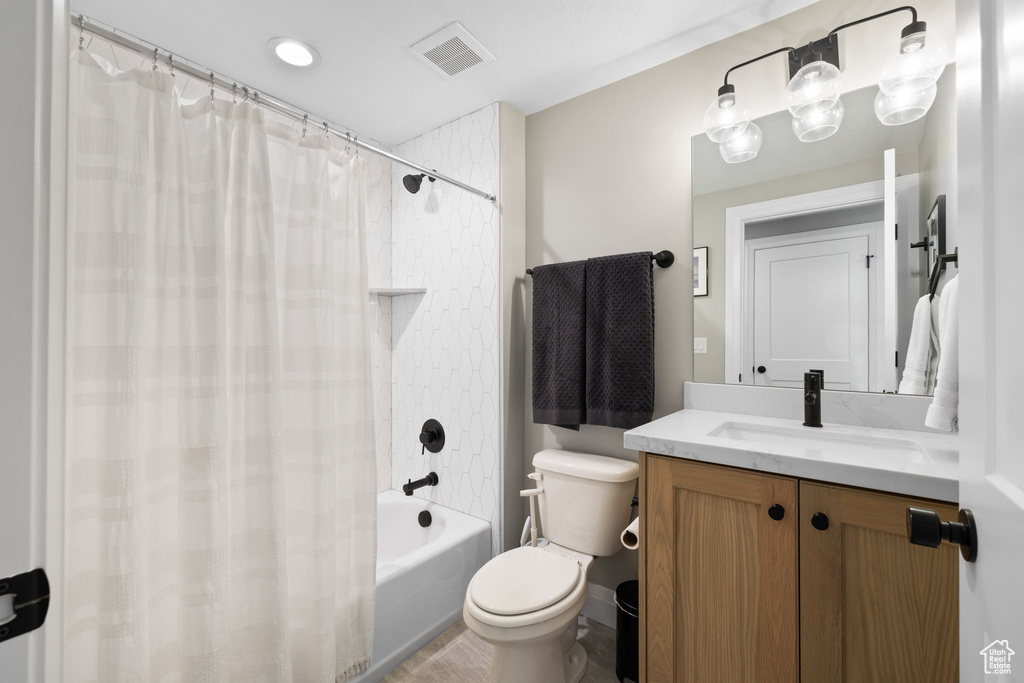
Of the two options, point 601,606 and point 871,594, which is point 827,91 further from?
point 601,606

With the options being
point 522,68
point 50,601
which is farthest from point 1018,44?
point 522,68

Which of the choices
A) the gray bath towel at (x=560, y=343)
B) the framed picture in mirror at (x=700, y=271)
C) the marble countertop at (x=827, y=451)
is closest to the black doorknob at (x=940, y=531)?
the marble countertop at (x=827, y=451)

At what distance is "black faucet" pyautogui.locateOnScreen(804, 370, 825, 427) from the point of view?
1353 mm

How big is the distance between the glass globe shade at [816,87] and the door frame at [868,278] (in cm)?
40

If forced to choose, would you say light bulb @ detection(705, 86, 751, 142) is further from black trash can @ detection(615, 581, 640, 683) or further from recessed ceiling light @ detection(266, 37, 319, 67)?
black trash can @ detection(615, 581, 640, 683)

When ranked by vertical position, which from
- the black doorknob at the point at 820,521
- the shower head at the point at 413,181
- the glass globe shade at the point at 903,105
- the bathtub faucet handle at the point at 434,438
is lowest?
the bathtub faucet handle at the point at 434,438

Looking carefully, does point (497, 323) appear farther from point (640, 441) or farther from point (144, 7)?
point (144, 7)

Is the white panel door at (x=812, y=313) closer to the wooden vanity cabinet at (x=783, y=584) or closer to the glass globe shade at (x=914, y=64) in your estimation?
the glass globe shade at (x=914, y=64)

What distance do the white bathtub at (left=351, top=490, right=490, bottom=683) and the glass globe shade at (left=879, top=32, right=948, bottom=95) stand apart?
2.21 metres

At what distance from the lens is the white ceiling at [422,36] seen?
4.78 ft

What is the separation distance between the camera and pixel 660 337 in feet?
5.85

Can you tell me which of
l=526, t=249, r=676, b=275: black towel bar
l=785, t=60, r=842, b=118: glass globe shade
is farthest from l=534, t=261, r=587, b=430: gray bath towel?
l=785, t=60, r=842, b=118: glass globe shade

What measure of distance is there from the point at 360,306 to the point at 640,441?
1.00 meters

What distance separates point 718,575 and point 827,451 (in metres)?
0.42
